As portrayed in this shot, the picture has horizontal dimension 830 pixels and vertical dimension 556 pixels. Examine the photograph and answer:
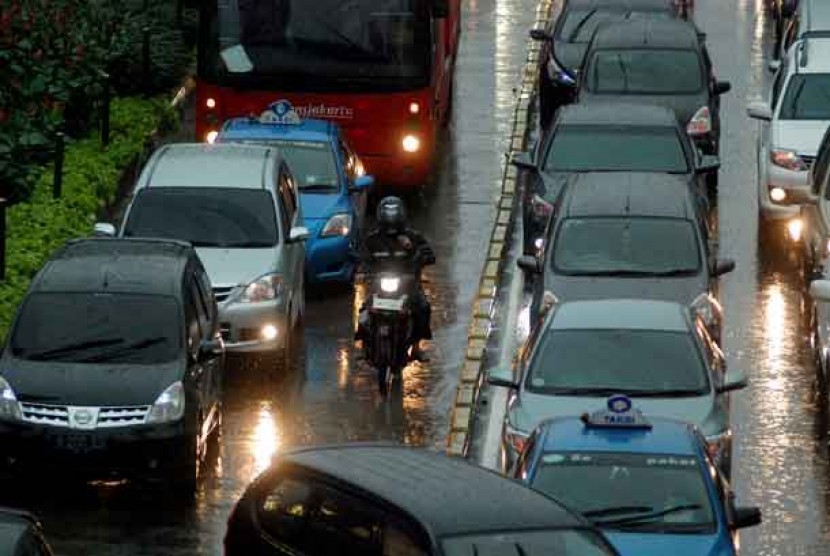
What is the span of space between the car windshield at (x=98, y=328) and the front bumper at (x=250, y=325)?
8.48 ft

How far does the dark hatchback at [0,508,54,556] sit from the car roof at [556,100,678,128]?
1522 cm

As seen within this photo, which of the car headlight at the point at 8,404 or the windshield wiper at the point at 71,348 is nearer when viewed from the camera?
the car headlight at the point at 8,404

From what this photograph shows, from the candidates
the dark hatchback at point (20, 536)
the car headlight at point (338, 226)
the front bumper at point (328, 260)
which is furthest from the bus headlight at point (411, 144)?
the dark hatchback at point (20, 536)

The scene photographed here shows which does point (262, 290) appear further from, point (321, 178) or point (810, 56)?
point (810, 56)

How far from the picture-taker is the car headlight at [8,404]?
795 inches

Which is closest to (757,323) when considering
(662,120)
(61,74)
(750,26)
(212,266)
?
(662,120)

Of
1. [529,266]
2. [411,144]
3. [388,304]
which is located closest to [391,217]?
[388,304]

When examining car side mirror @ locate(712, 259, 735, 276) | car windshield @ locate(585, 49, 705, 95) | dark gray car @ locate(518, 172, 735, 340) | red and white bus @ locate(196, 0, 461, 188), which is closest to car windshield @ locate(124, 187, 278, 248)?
dark gray car @ locate(518, 172, 735, 340)

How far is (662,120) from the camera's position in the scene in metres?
28.7

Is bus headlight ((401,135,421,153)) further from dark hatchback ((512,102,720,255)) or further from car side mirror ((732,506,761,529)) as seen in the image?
car side mirror ((732,506,761,529))

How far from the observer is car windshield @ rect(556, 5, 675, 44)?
119 feet

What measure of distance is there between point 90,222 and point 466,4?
18.1 m

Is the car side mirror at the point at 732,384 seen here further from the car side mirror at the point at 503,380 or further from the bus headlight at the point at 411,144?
the bus headlight at the point at 411,144

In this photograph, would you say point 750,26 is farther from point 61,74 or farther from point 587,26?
point 61,74
